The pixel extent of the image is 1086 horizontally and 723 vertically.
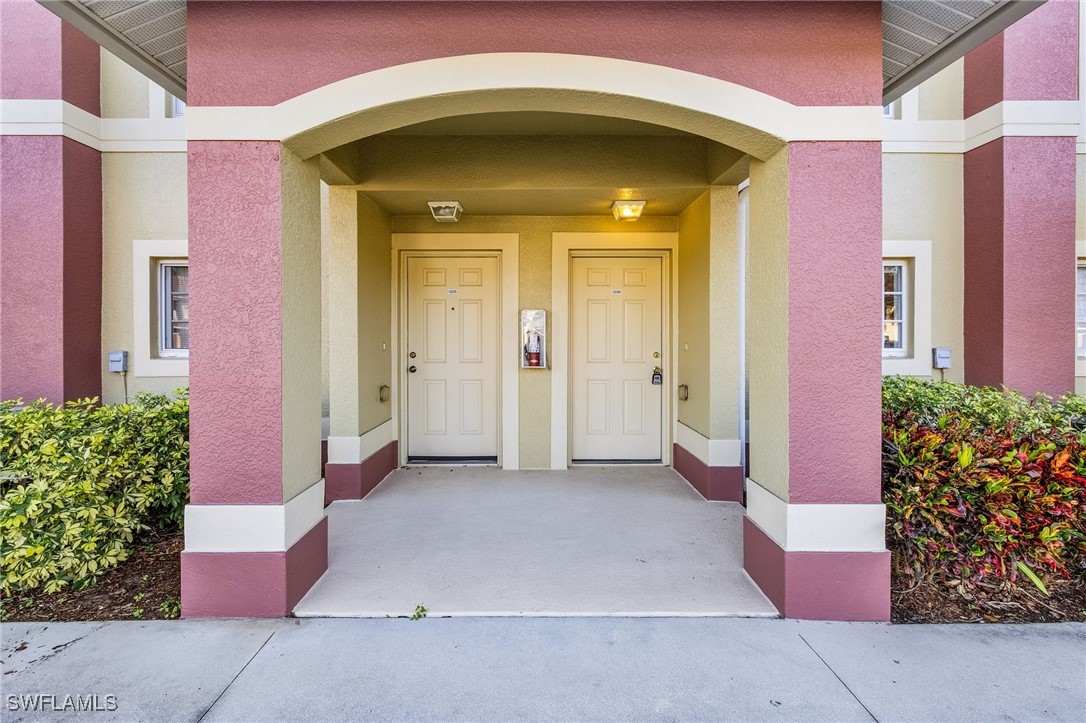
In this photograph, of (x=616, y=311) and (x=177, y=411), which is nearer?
(x=177, y=411)

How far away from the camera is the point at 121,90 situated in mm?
5273

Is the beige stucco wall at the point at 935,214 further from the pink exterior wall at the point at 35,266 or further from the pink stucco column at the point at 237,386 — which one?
the pink exterior wall at the point at 35,266

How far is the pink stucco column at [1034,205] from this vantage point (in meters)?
4.84

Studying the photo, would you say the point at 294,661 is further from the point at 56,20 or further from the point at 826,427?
the point at 56,20

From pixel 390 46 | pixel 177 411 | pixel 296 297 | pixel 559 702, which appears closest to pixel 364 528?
pixel 177 411

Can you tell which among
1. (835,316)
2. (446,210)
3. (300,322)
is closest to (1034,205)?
(835,316)

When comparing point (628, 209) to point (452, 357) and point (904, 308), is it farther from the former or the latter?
point (904, 308)

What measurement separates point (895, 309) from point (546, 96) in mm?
4505

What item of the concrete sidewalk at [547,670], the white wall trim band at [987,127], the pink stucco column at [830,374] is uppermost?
the white wall trim band at [987,127]

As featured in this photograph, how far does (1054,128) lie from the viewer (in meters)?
4.87

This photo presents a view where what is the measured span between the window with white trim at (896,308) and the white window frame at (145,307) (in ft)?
23.2

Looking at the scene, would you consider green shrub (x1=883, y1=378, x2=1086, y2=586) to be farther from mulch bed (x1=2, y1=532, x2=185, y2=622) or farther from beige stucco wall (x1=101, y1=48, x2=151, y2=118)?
beige stucco wall (x1=101, y1=48, x2=151, y2=118)

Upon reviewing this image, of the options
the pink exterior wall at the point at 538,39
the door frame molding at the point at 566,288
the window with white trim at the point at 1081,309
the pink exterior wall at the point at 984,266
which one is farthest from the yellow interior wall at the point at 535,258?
the window with white trim at the point at 1081,309

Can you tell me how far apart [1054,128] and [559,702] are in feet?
21.0
